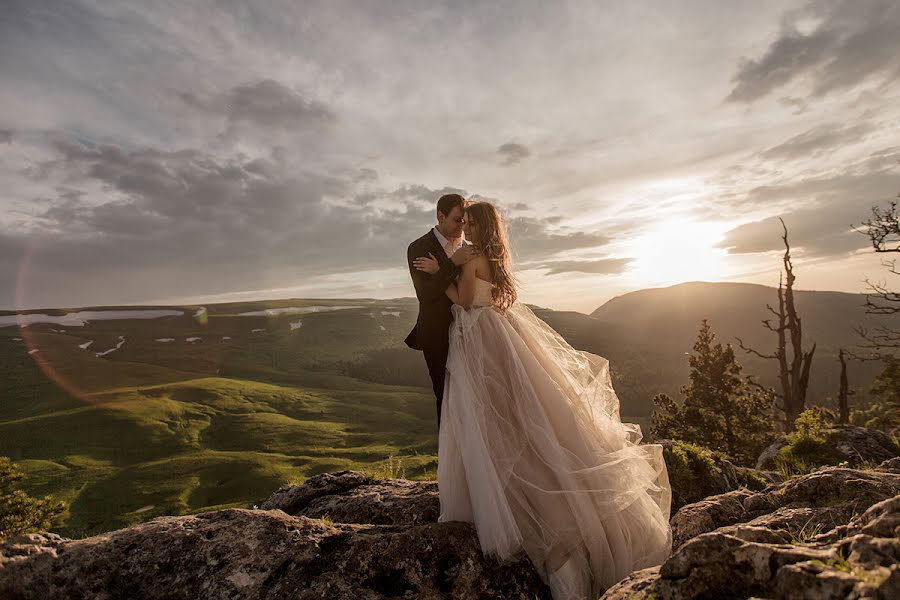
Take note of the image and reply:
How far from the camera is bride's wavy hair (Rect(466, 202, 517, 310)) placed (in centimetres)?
703

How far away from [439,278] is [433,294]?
273 millimetres

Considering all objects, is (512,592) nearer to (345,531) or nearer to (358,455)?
(345,531)

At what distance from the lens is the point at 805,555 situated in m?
2.98

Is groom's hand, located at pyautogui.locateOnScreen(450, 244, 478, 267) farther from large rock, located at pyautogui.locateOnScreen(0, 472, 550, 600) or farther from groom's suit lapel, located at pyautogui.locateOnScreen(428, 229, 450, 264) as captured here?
large rock, located at pyautogui.locateOnScreen(0, 472, 550, 600)

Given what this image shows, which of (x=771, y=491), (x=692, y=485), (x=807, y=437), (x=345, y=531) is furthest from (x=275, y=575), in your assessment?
(x=807, y=437)

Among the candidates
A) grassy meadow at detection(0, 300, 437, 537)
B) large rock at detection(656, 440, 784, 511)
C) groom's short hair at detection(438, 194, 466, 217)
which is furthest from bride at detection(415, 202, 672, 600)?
grassy meadow at detection(0, 300, 437, 537)

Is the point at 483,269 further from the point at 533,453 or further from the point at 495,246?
the point at 533,453

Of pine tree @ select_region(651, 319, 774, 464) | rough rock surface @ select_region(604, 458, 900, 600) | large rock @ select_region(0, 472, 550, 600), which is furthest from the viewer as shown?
pine tree @ select_region(651, 319, 774, 464)

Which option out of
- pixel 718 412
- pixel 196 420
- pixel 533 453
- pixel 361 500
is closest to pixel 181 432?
pixel 196 420

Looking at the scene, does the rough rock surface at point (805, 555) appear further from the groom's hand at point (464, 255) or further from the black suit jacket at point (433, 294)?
the groom's hand at point (464, 255)

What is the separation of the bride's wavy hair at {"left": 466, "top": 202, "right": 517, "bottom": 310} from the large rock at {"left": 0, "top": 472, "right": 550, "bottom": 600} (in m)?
3.40

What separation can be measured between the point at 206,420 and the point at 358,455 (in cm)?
3901

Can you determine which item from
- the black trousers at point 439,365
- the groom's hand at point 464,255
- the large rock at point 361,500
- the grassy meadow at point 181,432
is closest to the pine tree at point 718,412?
the grassy meadow at point 181,432

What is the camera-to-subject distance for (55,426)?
289ft
